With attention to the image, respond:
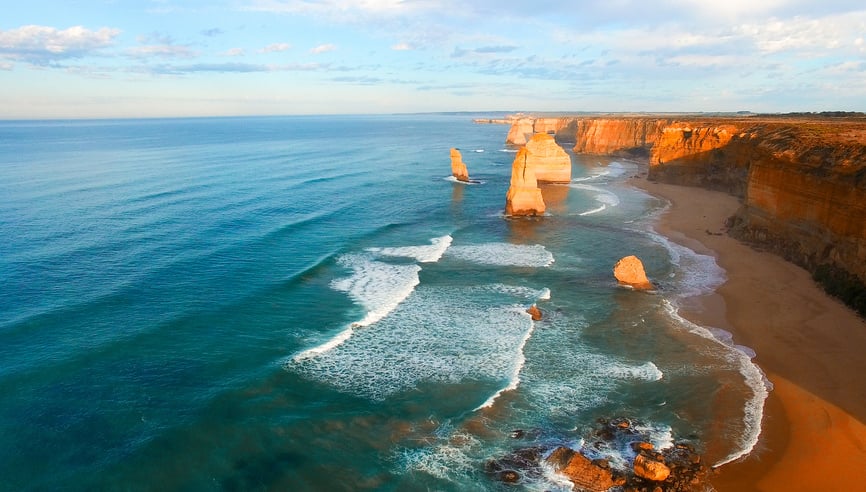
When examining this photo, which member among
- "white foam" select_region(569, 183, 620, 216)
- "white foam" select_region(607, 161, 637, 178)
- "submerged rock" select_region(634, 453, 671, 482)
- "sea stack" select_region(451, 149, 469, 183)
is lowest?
"submerged rock" select_region(634, 453, 671, 482)

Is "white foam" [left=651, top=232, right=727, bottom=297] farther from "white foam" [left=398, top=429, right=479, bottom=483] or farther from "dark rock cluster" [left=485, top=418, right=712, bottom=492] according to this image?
"white foam" [left=398, top=429, right=479, bottom=483]

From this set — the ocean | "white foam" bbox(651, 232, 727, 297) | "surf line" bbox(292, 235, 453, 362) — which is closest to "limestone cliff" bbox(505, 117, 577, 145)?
the ocean

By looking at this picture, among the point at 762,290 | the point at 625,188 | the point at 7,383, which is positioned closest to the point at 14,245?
the point at 7,383

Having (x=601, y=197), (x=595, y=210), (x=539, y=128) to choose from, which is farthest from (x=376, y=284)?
(x=539, y=128)

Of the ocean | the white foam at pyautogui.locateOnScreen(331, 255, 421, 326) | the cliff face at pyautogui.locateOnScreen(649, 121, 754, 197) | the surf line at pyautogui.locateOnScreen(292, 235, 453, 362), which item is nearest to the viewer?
the ocean

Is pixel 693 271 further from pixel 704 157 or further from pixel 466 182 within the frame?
pixel 466 182
